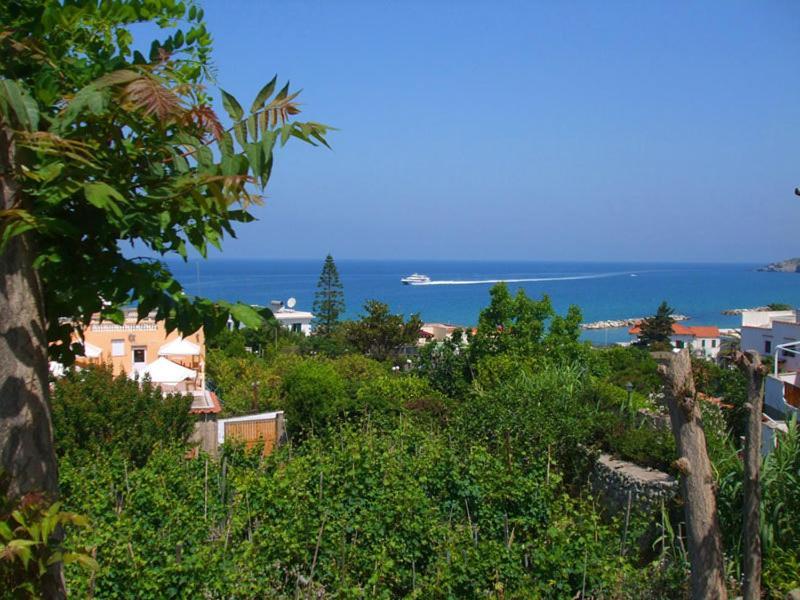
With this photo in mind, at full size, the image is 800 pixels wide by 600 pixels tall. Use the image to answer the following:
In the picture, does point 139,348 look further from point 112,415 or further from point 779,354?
point 779,354

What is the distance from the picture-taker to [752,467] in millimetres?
3191

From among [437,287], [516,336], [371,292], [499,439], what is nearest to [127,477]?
[499,439]

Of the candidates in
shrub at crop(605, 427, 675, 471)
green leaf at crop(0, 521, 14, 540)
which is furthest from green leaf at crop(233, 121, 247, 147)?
shrub at crop(605, 427, 675, 471)

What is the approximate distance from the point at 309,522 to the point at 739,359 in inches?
137

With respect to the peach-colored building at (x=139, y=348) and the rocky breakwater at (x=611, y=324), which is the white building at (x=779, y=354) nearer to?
the peach-colored building at (x=139, y=348)

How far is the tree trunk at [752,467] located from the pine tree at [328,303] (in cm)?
4507

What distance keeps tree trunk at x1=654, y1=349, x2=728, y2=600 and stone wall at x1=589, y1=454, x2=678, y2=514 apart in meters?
3.01

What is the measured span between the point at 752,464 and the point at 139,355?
23.2 meters

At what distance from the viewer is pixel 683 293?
16375 cm

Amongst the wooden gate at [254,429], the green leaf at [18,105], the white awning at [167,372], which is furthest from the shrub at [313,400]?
the green leaf at [18,105]

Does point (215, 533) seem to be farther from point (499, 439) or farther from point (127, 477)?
point (499, 439)

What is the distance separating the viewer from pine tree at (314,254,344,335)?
48406mm

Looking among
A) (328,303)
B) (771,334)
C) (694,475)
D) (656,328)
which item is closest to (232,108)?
(694,475)

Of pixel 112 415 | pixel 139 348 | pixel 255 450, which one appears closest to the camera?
pixel 255 450
